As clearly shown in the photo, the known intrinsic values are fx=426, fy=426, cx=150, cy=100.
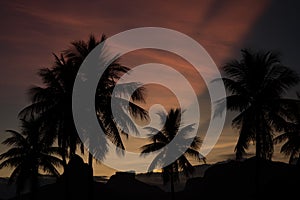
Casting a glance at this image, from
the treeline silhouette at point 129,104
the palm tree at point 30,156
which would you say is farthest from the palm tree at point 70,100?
the palm tree at point 30,156

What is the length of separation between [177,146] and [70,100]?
17.8m

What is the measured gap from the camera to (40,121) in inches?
1065

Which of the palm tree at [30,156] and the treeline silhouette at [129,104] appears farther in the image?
the palm tree at [30,156]

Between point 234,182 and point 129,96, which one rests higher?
point 129,96

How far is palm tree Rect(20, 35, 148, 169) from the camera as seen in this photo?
1043 inches

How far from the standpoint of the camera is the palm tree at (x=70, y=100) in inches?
1043

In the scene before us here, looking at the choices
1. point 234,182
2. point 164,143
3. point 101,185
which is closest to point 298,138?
point 164,143

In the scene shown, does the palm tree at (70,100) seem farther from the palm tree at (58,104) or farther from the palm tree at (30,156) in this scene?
the palm tree at (30,156)

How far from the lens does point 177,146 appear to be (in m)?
42.4

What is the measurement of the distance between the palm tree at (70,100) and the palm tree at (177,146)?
14.9m

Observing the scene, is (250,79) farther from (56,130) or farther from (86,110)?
(56,130)

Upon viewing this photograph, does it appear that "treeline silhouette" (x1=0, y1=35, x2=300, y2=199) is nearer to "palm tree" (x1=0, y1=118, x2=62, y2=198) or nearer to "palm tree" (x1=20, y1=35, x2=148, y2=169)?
"palm tree" (x1=20, y1=35, x2=148, y2=169)

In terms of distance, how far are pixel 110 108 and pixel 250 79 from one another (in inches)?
376

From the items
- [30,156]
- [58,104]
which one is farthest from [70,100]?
[30,156]
